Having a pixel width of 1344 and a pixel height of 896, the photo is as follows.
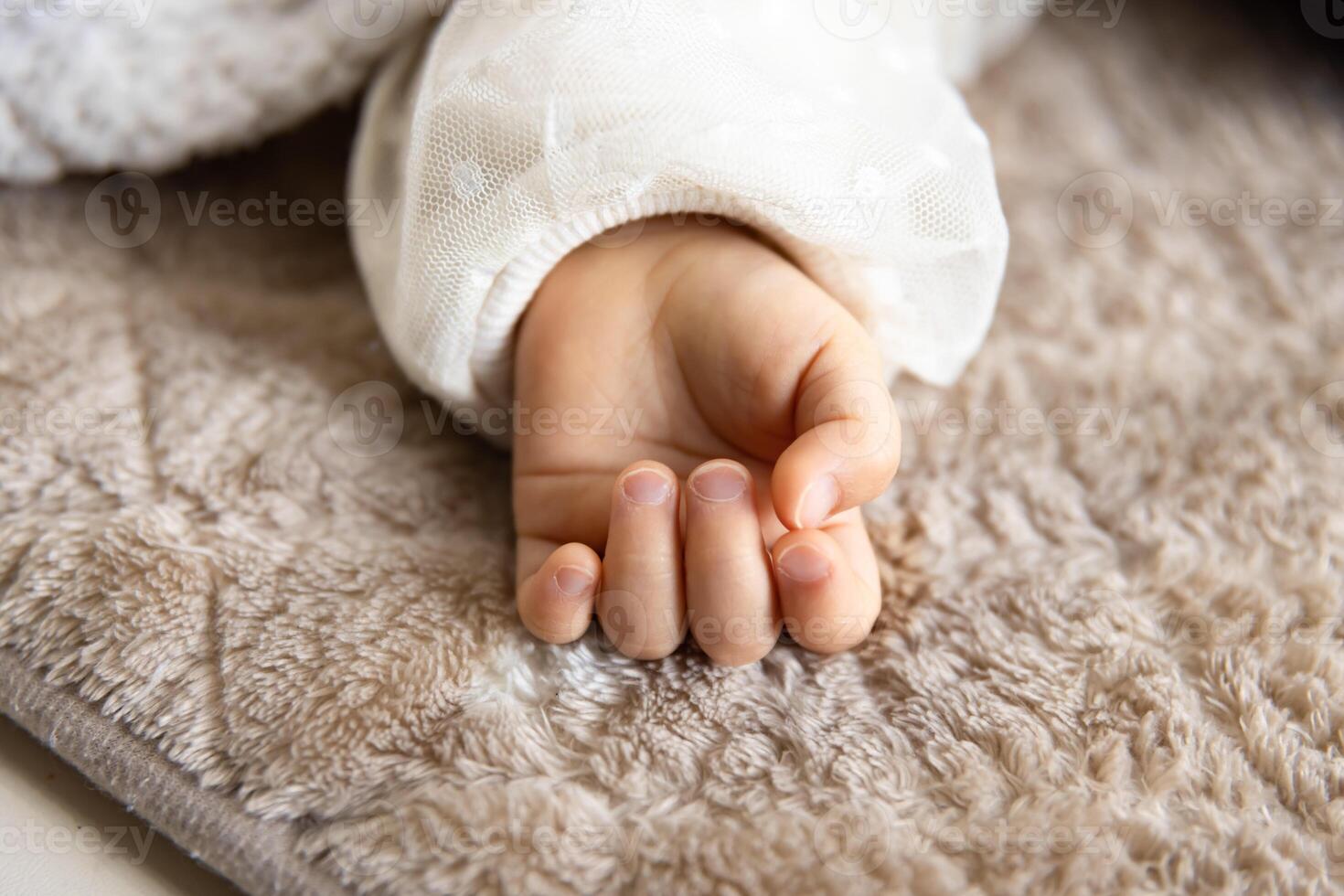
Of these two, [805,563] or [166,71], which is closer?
[805,563]

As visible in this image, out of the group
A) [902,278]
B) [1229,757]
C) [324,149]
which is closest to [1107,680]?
[1229,757]

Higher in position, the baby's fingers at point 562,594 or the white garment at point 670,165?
the white garment at point 670,165

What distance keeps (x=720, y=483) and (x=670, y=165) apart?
149 millimetres

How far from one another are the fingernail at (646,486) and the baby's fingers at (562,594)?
0.03 meters

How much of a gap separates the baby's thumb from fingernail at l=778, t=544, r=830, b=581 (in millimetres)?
11

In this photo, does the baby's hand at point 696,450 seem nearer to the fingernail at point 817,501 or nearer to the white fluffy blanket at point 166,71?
the fingernail at point 817,501

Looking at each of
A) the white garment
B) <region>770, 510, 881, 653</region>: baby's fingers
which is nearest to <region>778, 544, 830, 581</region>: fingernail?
<region>770, 510, 881, 653</region>: baby's fingers

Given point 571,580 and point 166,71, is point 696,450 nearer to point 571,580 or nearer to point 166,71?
point 571,580

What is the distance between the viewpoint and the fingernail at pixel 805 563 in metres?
0.40

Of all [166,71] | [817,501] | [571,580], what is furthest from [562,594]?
[166,71]

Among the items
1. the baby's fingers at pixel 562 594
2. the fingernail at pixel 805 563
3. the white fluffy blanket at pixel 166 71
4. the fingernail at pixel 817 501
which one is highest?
the white fluffy blanket at pixel 166 71

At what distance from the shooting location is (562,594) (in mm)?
409

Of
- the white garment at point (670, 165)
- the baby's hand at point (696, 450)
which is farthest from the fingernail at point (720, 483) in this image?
the white garment at point (670, 165)

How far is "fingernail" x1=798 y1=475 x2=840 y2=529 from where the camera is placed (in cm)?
40
